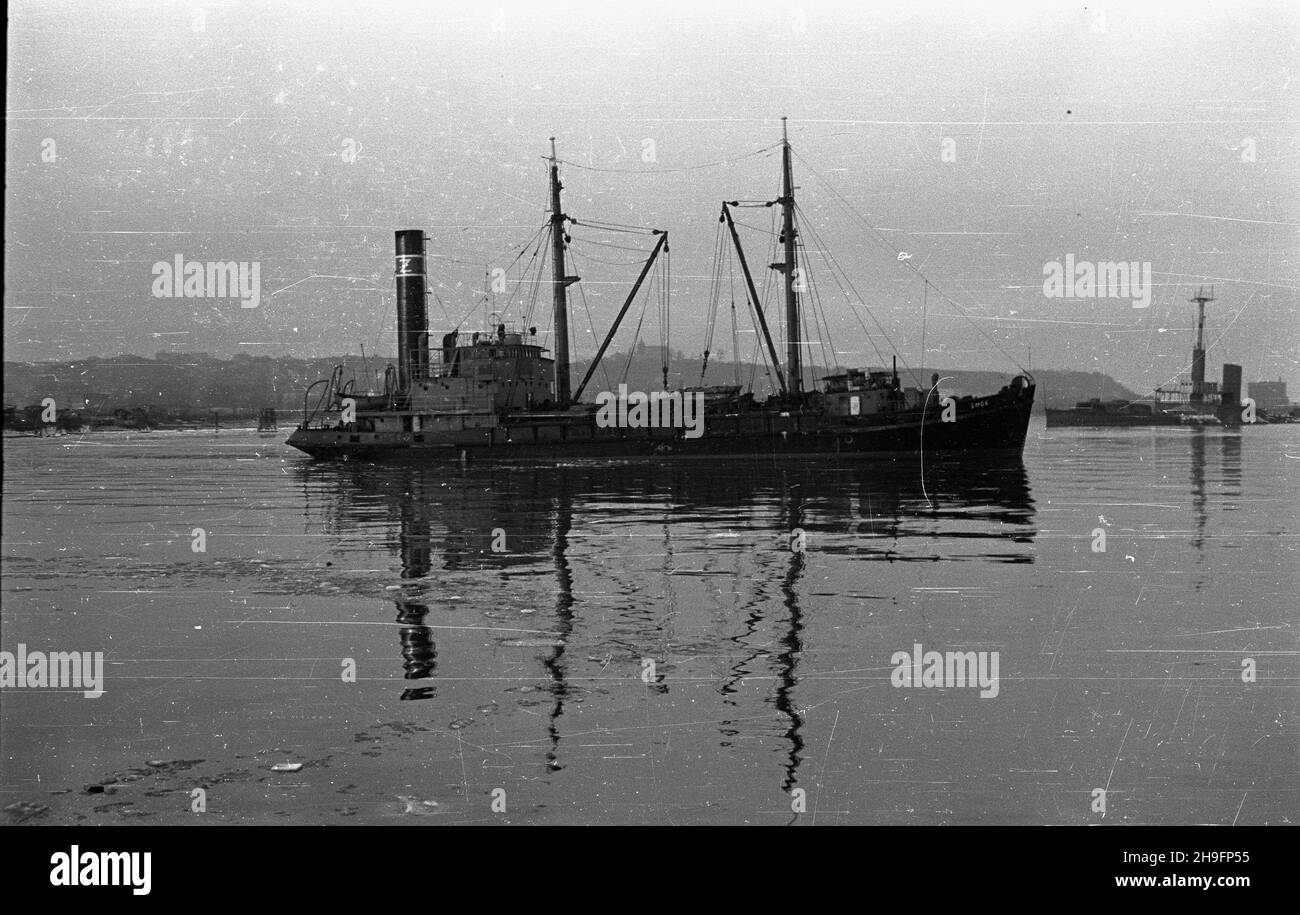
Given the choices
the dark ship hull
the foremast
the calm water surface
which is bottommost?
the calm water surface

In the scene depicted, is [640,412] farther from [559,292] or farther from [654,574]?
[654,574]

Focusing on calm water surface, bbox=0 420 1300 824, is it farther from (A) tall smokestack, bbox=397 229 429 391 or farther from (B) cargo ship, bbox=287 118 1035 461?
(A) tall smokestack, bbox=397 229 429 391

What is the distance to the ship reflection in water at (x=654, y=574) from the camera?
10539mm

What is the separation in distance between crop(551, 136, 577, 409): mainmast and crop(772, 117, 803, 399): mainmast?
13.7m

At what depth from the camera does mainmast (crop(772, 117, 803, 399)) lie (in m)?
66.4

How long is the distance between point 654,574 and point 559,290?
55.3m

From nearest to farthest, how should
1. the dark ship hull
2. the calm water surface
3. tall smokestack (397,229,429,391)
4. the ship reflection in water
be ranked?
1. the calm water surface
2. the ship reflection in water
3. the dark ship hull
4. tall smokestack (397,229,429,391)

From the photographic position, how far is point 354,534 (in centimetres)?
2534

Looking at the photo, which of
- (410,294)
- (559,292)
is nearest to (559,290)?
(559,292)

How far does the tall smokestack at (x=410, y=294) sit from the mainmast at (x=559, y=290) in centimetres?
1082

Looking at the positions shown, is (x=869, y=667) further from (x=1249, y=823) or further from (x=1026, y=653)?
(x=1249, y=823)

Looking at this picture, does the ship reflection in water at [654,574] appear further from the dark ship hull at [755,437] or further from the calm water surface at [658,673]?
the dark ship hull at [755,437]

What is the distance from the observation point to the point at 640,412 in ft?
218

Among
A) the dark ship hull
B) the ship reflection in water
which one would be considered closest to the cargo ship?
the dark ship hull
